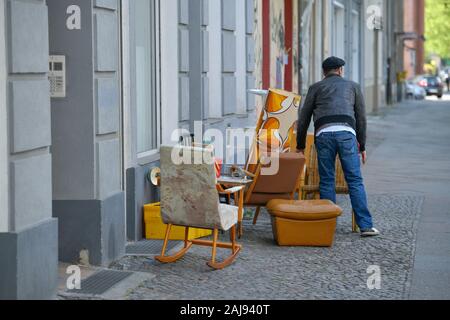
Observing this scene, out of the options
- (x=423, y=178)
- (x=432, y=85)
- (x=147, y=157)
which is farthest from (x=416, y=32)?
(x=147, y=157)

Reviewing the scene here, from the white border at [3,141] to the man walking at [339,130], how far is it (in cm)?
448

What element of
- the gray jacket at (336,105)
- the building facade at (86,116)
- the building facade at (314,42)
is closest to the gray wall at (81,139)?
the building facade at (86,116)

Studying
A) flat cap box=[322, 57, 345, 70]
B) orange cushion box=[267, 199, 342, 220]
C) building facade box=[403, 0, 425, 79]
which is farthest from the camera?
building facade box=[403, 0, 425, 79]

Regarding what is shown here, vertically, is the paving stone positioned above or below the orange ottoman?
below

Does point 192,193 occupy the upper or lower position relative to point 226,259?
upper

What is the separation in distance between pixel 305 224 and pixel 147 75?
7.56 feet

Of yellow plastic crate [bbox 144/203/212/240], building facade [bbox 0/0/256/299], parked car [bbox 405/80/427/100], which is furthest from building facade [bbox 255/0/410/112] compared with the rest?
parked car [bbox 405/80/427/100]

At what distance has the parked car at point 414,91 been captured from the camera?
6334 centimetres

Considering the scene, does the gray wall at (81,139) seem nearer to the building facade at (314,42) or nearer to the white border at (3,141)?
the white border at (3,141)

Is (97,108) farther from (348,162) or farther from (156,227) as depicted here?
(348,162)

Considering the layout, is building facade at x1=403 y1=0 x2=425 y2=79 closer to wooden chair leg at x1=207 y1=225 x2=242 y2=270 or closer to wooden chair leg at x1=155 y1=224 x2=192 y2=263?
wooden chair leg at x1=207 y1=225 x2=242 y2=270

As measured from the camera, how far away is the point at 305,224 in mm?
9977

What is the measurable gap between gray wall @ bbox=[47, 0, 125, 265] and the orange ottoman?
6.03 ft

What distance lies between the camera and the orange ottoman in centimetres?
995
